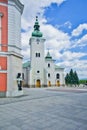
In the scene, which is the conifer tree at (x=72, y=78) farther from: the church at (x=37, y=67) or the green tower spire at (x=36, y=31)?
the green tower spire at (x=36, y=31)

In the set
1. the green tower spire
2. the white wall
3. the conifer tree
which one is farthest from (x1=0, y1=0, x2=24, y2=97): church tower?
the conifer tree

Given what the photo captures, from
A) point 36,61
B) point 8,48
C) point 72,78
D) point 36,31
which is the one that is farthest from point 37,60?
point 8,48

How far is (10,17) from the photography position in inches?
717

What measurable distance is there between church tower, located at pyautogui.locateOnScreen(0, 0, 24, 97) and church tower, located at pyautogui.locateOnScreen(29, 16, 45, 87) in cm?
3215

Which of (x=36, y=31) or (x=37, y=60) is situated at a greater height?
(x=36, y=31)

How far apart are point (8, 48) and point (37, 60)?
3379 centimetres

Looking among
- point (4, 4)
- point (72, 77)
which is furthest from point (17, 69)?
point (72, 77)

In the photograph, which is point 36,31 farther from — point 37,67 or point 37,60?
point 37,67

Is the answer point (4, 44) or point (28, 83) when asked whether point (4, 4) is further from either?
point (28, 83)

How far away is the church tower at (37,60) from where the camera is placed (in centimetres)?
5084

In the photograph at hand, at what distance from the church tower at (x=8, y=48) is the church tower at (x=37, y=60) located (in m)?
32.2

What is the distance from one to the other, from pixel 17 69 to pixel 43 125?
1287 cm

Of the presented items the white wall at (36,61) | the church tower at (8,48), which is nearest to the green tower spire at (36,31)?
the white wall at (36,61)

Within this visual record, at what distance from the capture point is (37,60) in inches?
2028
